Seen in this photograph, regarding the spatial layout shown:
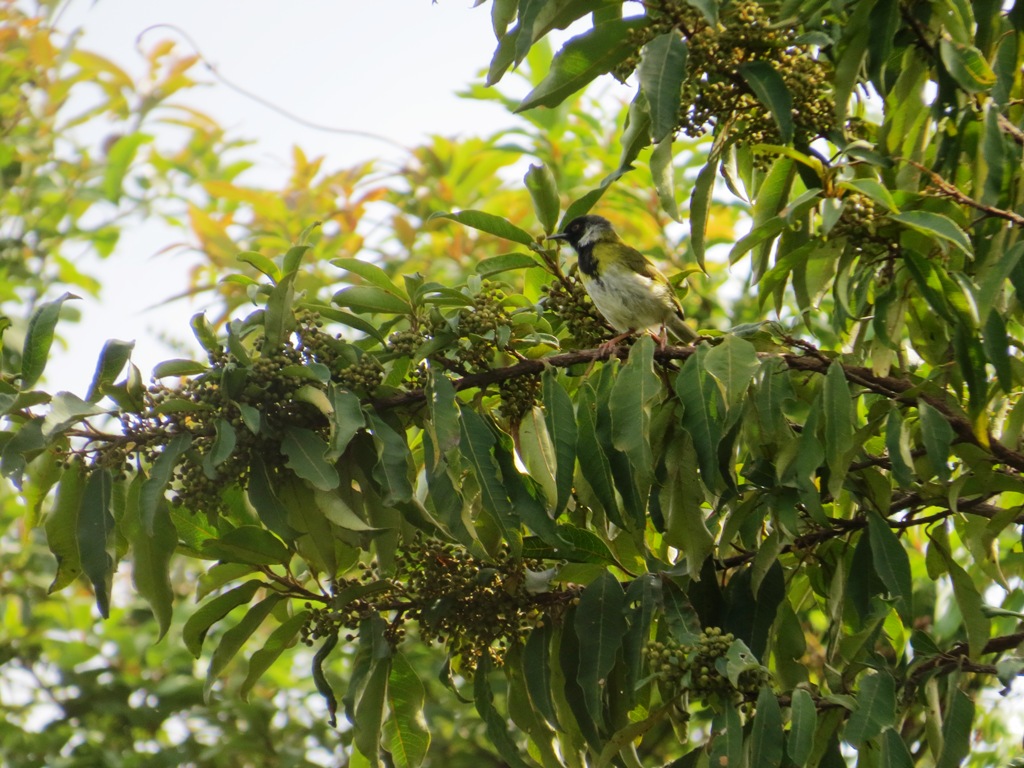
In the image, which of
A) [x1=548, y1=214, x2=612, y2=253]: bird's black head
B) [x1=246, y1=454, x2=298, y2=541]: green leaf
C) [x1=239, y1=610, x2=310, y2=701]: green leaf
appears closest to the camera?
[x1=246, y1=454, x2=298, y2=541]: green leaf

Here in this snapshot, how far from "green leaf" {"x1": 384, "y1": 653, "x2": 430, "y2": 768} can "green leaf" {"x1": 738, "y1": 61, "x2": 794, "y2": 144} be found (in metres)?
1.61

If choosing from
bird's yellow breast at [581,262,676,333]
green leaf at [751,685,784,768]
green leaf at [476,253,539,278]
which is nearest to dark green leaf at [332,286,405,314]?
green leaf at [476,253,539,278]

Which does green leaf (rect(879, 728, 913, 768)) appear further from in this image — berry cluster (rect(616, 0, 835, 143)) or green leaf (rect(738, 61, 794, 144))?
berry cluster (rect(616, 0, 835, 143))

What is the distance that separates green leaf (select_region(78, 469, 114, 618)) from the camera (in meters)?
2.65

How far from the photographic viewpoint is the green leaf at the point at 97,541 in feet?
8.70

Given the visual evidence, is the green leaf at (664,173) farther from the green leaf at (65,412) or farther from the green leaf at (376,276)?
the green leaf at (65,412)

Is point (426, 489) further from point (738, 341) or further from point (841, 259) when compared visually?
point (841, 259)

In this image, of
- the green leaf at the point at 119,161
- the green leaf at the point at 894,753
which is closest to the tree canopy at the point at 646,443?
the green leaf at the point at 894,753

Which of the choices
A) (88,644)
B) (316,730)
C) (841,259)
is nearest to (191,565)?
(88,644)

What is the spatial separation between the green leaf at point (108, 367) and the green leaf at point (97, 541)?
0.23 m

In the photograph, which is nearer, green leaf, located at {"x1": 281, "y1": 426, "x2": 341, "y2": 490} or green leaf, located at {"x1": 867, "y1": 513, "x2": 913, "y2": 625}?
green leaf, located at {"x1": 281, "y1": 426, "x2": 341, "y2": 490}

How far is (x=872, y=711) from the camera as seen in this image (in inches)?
95.0

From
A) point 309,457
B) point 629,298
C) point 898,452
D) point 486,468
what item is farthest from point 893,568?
point 629,298

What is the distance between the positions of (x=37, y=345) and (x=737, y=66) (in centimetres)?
174
